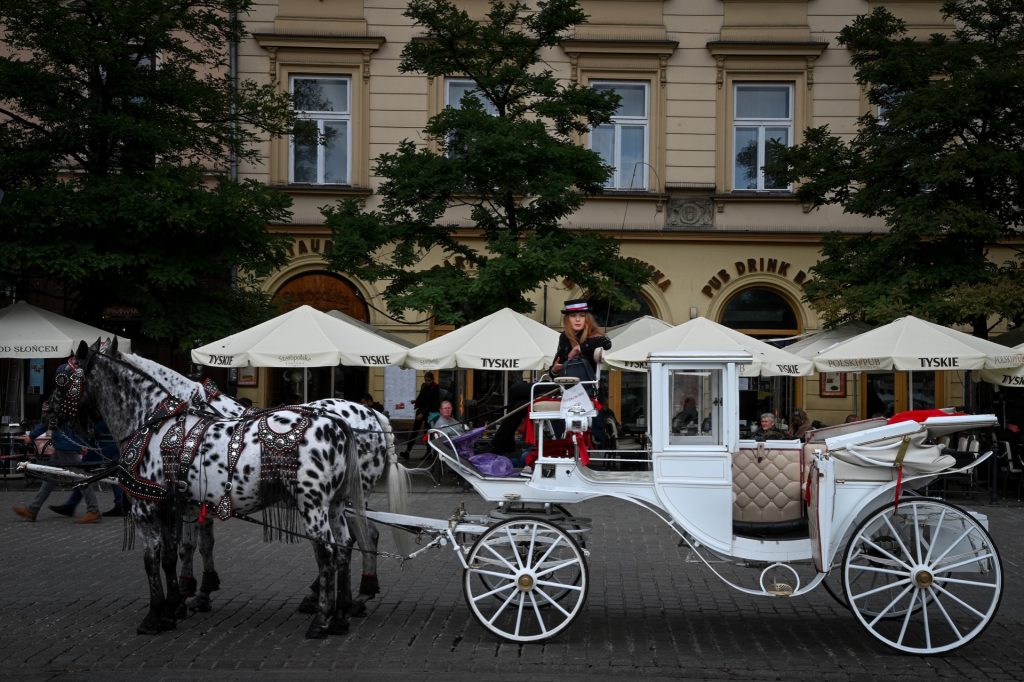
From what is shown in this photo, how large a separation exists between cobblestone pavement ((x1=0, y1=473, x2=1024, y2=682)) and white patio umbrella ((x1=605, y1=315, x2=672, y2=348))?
8113 mm

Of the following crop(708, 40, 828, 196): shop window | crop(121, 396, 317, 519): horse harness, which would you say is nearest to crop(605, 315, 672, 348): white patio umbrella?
crop(708, 40, 828, 196): shop window

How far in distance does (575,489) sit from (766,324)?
57.7 ft

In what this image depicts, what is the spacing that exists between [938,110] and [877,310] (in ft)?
10.7

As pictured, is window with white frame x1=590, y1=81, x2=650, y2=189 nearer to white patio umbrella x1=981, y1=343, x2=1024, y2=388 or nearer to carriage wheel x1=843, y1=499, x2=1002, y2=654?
white patio umbrella x1=981, y1=343, x2=1024, y2=388

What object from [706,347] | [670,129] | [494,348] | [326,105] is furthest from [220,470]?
[670,129]

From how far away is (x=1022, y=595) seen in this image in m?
8.84

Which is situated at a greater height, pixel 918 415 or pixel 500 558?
pixel 918 415

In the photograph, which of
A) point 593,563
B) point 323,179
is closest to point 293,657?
point 593,563

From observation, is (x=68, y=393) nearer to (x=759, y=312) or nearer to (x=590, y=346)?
(x=590, y=346)

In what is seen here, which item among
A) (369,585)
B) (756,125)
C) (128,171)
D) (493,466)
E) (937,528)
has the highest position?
(756,125)

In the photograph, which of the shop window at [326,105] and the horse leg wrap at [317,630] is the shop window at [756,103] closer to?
the shop window at [326,105]

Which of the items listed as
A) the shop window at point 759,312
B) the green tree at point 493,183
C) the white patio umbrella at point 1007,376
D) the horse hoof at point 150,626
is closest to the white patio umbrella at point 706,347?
the green tree at point 493,183

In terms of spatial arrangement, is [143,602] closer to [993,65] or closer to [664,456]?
[664,456]

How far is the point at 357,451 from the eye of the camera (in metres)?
7.73
